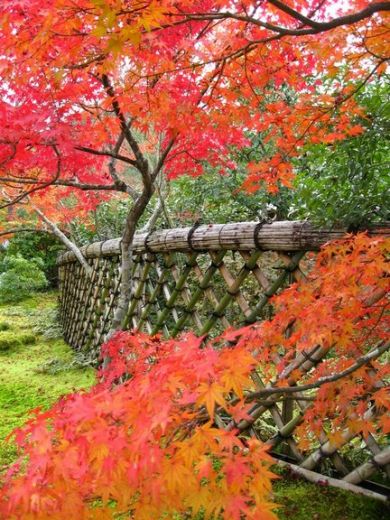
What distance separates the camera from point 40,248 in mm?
15680

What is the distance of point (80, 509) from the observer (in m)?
1.46

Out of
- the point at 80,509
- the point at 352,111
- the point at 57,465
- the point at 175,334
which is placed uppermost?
the point at 352,111

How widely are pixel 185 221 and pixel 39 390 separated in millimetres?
3147

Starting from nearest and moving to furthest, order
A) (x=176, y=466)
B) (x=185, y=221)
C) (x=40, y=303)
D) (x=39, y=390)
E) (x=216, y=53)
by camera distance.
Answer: (x=176, y=466) → (x=216, y=53) → (x=39, y=390) → (x=185, y=221) → (x=40, y=303)

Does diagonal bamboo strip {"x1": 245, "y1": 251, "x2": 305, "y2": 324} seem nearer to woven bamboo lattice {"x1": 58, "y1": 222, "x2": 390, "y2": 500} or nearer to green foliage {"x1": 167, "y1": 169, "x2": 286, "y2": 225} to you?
woven bamboo lattice {"x1": 58, "y1": 222, "x2": 390, "y2": 500}

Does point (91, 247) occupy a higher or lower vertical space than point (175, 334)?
higher

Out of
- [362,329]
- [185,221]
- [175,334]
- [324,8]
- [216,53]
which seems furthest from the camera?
[185,221]

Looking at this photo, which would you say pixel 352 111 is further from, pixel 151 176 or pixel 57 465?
pixel 57 465

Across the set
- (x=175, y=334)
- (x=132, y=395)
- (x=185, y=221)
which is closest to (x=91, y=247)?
(x=185, y=221)

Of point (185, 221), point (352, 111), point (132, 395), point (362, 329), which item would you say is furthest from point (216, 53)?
point (185, 221)

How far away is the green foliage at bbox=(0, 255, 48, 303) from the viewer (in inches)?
548

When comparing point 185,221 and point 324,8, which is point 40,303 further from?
point 324,8

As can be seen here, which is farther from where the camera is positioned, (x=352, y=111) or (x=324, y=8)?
(x=324, y=8)

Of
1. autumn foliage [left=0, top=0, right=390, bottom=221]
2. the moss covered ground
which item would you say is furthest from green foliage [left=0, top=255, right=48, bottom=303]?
autumn foliage [left=0, top=0, right=390, bottom=221]
